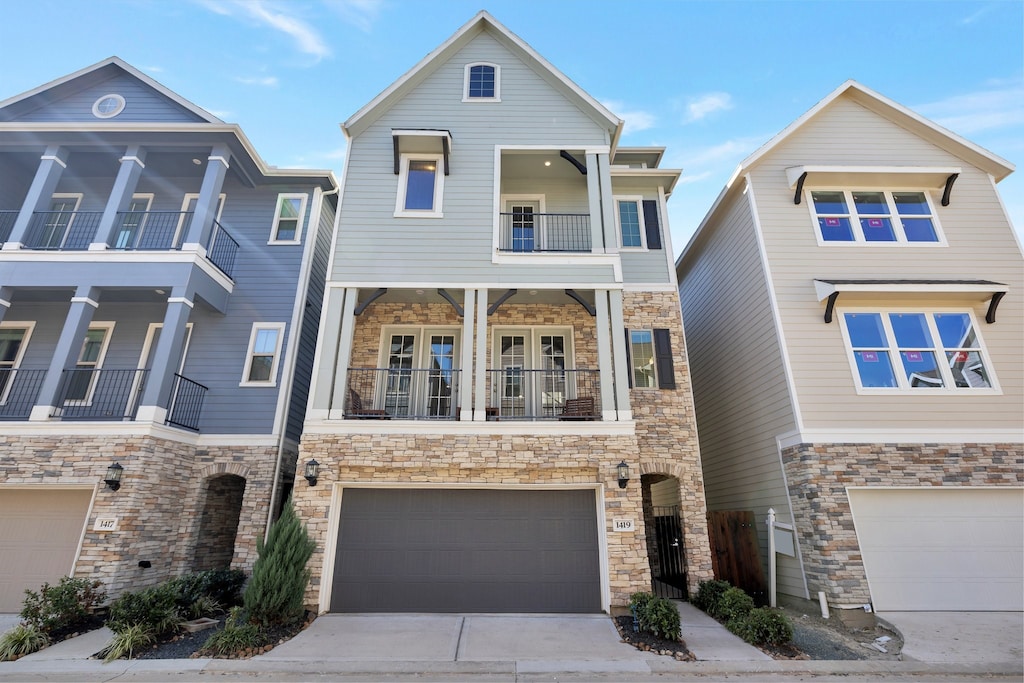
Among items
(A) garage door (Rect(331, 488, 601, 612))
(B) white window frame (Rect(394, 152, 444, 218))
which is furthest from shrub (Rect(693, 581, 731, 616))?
(B) white window frame (Rect(394, 152, 444, 218))

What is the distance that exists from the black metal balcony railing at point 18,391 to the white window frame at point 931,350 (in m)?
16.9

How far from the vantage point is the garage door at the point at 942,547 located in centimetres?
800

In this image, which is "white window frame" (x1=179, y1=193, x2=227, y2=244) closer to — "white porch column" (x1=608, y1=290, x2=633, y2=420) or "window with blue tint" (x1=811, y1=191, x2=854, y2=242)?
"white porch column" (x1=608, y1=290, x2=633, y2=420)

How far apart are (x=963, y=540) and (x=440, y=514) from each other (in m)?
9.32

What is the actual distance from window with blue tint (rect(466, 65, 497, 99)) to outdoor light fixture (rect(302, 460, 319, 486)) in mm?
9014

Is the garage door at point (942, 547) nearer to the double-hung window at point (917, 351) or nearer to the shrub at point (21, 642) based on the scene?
A: the double-hung window at point (917, 351)

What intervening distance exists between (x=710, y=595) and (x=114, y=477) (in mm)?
10723

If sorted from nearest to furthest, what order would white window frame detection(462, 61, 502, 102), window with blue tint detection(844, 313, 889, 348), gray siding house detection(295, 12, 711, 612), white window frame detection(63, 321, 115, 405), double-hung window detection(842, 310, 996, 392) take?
gray siding house detection(295, 12, 711, 612) → double-hung window detection(842, 310, 996, 392) → window with blue tint detection(844, 313, 889, 348) → white window frame detection(63, 321, 115, 405) → white window frame detection(462, 61, 502, 102)

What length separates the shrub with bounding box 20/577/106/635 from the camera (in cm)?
680

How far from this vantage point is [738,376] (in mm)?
11266

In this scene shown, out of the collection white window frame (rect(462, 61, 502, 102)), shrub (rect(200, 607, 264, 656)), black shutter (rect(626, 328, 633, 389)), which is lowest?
shrub (rect(200, 607, 264, 656))

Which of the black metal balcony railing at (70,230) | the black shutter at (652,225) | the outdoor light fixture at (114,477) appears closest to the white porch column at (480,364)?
the black shutter at (652,225)

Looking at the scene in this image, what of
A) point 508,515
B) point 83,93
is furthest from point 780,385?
point 83,93

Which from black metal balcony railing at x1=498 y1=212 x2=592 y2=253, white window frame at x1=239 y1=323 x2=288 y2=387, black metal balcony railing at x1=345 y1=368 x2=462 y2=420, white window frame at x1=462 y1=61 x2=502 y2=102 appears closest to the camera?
black metal balcony railing at x1=345 y1=368 x2=462 y2=420
